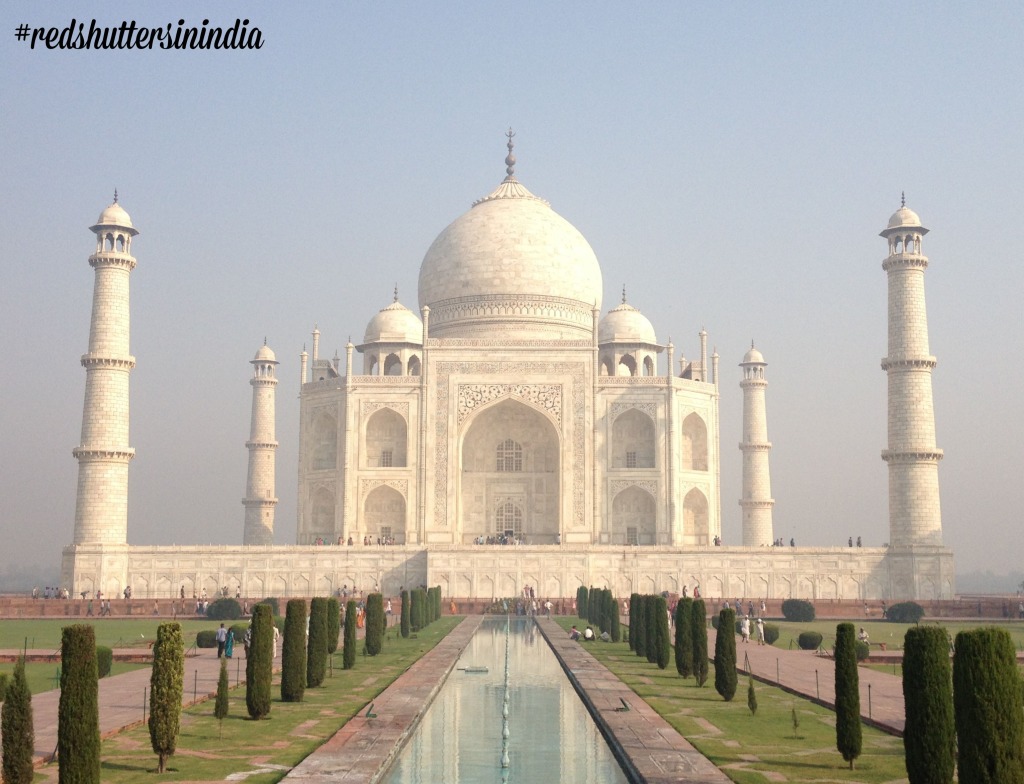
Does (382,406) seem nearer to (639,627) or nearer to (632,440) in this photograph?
(632,440)

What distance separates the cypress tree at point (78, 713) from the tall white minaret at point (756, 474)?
31.3m

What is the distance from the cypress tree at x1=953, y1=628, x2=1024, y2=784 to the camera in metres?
7.07

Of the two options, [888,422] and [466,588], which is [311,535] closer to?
[466,588]

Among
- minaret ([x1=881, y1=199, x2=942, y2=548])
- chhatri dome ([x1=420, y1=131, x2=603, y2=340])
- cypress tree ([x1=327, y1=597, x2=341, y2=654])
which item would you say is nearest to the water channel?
cypress tree ([x1=327, y1=597, x2=341, y2=654])

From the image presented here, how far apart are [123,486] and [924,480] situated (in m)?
18.6

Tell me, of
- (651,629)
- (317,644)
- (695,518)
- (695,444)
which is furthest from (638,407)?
(317,644)

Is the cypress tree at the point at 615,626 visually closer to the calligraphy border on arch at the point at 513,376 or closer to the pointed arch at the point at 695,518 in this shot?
the calligraphy border on arch at the point at 513,376

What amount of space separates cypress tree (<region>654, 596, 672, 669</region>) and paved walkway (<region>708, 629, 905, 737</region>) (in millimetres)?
972

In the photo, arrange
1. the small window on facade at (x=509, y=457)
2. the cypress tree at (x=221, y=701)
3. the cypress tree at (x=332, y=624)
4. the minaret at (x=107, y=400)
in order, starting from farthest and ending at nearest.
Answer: the small window on facade at (x=509, y=457) < the minaret at (x=107, y=400) < the cypress tree at (x=332, y=624) < the cypress tree at (x=221, y=701)

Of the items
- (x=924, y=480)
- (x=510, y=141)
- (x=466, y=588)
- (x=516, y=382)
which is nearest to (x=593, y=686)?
(x=466, y=588)

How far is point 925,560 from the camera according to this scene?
29.2 m

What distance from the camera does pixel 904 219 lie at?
1204 inches

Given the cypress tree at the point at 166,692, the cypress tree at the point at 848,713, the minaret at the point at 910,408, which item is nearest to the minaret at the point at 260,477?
the minaret at the point at 910,408

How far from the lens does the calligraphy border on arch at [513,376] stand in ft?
107
